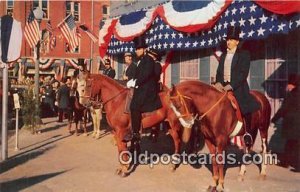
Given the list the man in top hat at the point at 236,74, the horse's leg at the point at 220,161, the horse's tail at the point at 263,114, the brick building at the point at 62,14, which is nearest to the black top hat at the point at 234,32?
the man in top hat at the point at 236,74

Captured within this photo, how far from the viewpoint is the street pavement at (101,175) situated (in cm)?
724

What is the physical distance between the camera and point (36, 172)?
8414 millimetres

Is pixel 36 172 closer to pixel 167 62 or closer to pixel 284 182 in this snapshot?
pixel 284 182

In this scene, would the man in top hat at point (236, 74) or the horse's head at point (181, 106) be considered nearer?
the horse's head at point (181, 106)

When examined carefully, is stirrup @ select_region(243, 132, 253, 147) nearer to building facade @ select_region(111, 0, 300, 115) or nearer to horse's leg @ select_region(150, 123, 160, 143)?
building facade @ select_region(111, 0, 300, 115)

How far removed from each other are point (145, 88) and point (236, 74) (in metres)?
1.94

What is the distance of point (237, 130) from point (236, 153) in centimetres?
304

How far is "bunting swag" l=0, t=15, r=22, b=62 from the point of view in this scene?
370 inches

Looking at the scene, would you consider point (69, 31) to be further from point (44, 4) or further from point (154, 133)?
point (44, 4)

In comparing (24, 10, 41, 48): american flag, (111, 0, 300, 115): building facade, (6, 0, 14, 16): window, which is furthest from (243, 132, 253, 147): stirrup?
(6, 0, 14, 16): window

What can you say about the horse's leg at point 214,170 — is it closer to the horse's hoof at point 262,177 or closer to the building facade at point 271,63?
the horse's hoof at point 262,177

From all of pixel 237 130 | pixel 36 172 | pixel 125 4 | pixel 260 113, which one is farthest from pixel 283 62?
pixel 125 4

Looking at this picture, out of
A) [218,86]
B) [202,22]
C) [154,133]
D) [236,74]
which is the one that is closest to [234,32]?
[236,74]

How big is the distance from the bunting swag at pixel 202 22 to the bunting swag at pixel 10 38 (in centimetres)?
468
